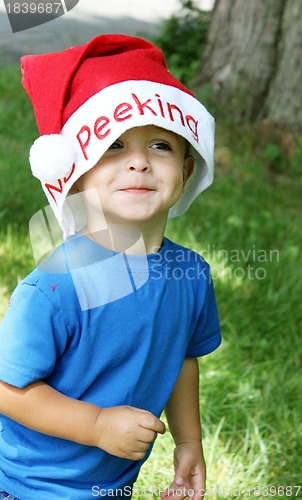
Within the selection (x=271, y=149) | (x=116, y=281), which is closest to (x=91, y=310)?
(x=116, y=281)

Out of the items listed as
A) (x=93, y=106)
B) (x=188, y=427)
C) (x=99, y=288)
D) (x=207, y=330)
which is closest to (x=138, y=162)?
(x=93, y=106)

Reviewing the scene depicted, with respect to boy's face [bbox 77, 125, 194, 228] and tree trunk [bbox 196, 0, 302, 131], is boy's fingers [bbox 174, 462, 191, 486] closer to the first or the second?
boy's face [bbox 77, 125, 194, 228]

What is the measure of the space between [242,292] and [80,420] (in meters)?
1.72

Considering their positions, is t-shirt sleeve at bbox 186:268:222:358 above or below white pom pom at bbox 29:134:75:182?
below

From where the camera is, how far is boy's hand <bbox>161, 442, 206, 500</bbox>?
180cm

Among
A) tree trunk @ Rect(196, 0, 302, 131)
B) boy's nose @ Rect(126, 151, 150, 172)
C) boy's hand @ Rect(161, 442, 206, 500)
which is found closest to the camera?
boy's nose @ Rect(126, 151, 150, 172)

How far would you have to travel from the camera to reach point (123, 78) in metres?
1.65

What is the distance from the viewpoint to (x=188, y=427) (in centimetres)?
189

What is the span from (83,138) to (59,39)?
4.65m

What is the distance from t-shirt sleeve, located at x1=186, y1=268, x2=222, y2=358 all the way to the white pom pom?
446mm

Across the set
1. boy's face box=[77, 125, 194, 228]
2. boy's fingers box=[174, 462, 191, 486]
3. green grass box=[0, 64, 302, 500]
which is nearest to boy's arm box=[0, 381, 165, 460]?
boy's fingers box=[174, 462, 191, 486]

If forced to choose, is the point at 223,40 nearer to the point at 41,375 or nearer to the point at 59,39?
the point at 59,39

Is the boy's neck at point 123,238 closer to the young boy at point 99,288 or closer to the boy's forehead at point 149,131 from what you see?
the young boy at point 99,288

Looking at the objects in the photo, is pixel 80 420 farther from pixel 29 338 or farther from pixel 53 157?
pixel 53 157
